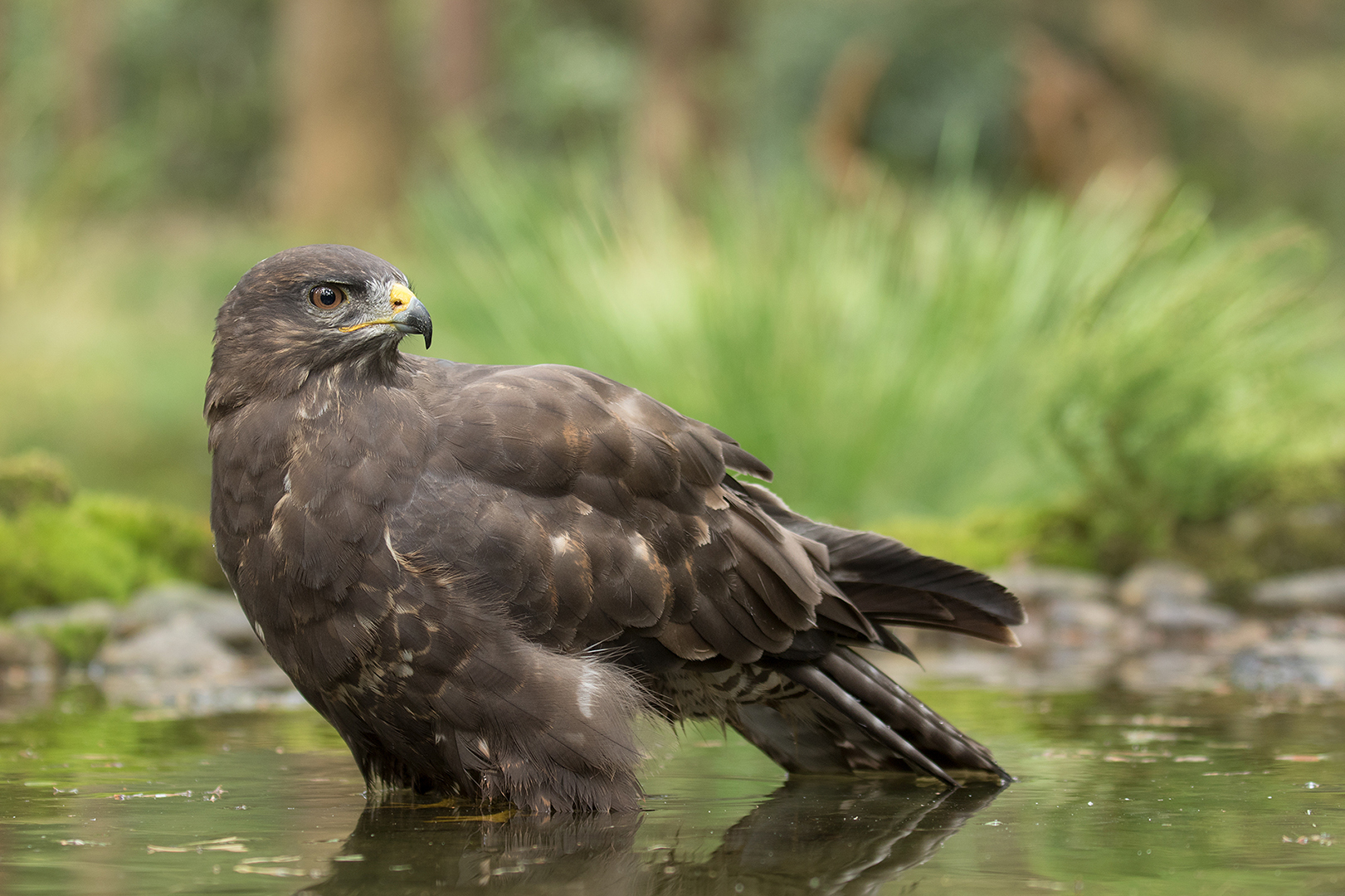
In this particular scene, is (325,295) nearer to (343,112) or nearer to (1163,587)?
(1163,587)

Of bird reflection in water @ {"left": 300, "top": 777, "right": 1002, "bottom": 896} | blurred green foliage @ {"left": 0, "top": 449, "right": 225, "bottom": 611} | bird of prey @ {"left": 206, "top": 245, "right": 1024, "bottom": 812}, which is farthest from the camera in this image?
blurred green foliage @ {"left": 0, "top": 449, "right": 225, "bottom": 611}

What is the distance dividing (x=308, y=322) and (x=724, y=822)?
1438 mm

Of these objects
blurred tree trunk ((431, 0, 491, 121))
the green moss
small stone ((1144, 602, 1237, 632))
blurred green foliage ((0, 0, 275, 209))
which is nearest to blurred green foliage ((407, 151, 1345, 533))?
small stone ((1144, 602, 1237, 632))

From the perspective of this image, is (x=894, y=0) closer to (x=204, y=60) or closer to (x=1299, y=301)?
(x=1299, y=301)

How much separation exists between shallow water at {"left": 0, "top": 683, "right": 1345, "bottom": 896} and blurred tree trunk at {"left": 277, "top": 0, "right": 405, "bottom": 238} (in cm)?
Result: 1163

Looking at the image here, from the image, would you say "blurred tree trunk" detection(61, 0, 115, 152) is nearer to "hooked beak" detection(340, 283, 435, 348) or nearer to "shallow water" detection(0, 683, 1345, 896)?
"shallow water" detection(0, 683, 1345, 896)

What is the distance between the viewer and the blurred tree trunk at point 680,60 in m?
15.2

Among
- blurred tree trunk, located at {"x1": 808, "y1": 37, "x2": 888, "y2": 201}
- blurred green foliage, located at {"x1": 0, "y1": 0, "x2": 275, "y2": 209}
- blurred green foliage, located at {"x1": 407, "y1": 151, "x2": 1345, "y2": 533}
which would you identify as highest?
blurred green foliage, located at {"x1": 0, "y1": 0, "x2": 275, "y2": 209}

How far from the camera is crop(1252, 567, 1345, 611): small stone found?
630 centimetres

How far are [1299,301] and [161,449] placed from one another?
775 centimetres

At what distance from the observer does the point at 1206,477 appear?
6.54m

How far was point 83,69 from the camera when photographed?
79.4ft

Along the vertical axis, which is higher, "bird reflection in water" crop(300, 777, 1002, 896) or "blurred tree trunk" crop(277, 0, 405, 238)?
"blurred tree trunk" crop(277, 0, 405, 238)

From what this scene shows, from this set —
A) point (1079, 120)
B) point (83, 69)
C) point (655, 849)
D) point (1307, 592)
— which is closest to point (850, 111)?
point (1079, 120)
